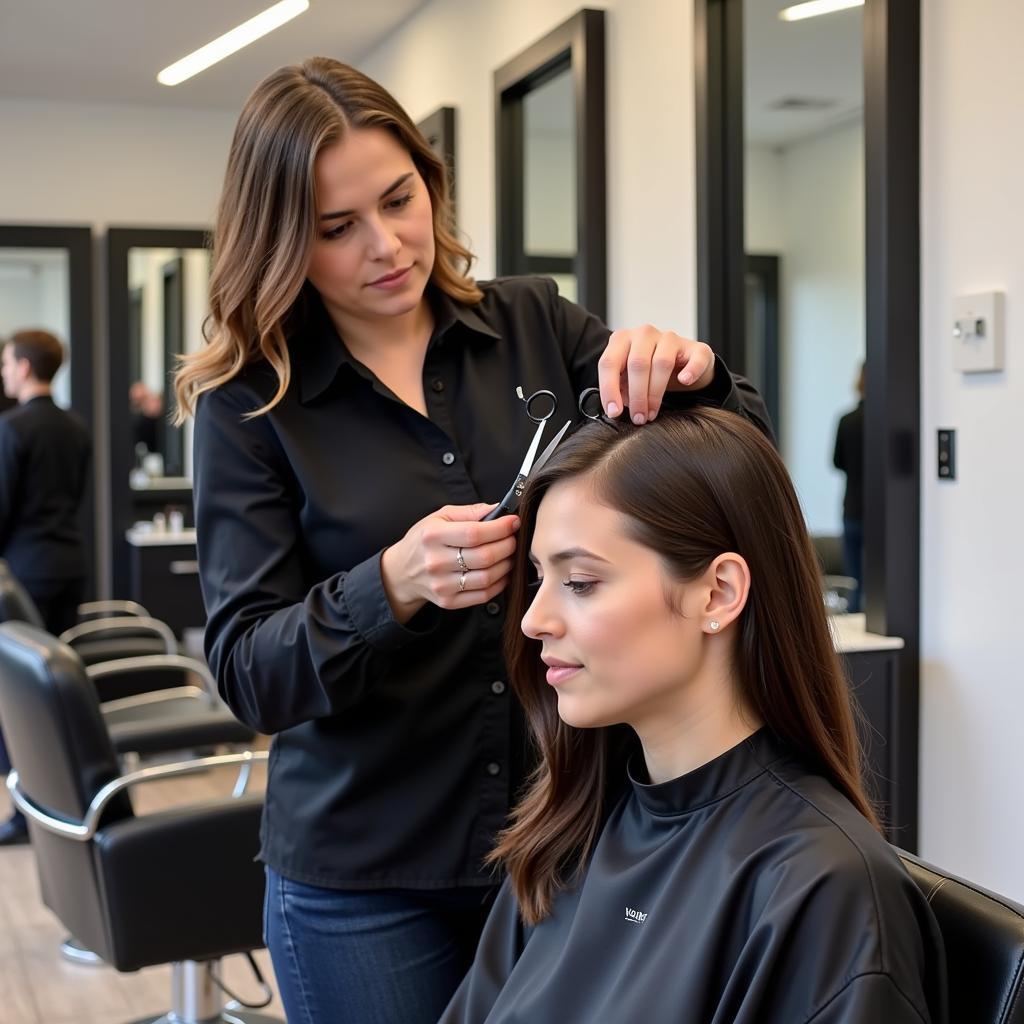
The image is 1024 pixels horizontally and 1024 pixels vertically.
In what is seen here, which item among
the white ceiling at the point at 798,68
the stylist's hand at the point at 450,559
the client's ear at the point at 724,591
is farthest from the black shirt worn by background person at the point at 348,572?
the white ceiling at the point at 798,68

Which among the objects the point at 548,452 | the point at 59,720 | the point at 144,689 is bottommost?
the point at 144,689

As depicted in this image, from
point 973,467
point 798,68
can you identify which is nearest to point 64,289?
point 798,68

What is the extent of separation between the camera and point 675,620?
1273mm

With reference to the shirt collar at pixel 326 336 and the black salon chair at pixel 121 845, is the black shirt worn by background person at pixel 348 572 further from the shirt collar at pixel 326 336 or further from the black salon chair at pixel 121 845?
the black salon chair at pixel 121 845

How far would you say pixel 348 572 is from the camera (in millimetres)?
1390

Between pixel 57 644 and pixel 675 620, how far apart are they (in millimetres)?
1626

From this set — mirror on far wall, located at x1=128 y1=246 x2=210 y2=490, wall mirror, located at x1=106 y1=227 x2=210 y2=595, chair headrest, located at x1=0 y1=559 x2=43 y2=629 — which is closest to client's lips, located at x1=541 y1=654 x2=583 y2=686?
chair headrest, located at x1=0 y1=559 x2=43 y2=629

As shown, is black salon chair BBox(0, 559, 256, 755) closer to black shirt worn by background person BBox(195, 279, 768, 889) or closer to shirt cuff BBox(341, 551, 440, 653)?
black shirt worn by background person BBox(195, 279, 768, 889)

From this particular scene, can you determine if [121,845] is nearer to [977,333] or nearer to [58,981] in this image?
[58,981]

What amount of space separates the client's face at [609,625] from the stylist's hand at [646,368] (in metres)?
0.10

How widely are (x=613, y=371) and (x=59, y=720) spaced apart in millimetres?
1608

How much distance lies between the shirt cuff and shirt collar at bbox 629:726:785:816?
304 millimetres

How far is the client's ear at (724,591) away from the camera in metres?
1.26

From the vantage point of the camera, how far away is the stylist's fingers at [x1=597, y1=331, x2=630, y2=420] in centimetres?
127
